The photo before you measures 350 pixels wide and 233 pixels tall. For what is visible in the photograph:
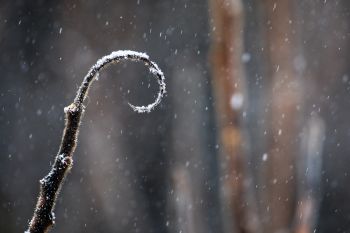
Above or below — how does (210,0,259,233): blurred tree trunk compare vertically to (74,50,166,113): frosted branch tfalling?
above

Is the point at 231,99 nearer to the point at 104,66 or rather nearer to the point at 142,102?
the point at 104,66

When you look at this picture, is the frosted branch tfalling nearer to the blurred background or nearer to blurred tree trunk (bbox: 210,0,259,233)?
blurred tree trunk (bbox: 210,0,259,233)

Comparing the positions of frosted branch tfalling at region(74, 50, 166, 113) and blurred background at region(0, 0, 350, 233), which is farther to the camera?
blurred background at region(0, 0, 350, 233)

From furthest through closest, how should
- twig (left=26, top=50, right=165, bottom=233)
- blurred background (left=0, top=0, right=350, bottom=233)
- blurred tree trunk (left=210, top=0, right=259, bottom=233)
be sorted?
1. blurred background (left=0, top=0, right=350, bottom=233)
2. blurred tree trunk (left=210, top=0, right=259, bottom=233)
3. twig (left=26, top=50, right=165, bottom=233)

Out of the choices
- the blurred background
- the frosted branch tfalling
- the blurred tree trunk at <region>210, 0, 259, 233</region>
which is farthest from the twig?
the blurred background

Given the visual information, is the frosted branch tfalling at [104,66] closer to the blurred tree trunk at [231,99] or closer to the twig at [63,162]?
the twig at [63,162]

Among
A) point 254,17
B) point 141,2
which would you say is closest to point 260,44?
point 254,17

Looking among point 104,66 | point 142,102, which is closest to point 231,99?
point 104,66

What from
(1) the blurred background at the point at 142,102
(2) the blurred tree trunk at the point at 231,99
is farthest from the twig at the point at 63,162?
(1) the blurred background at the point at 142,102
